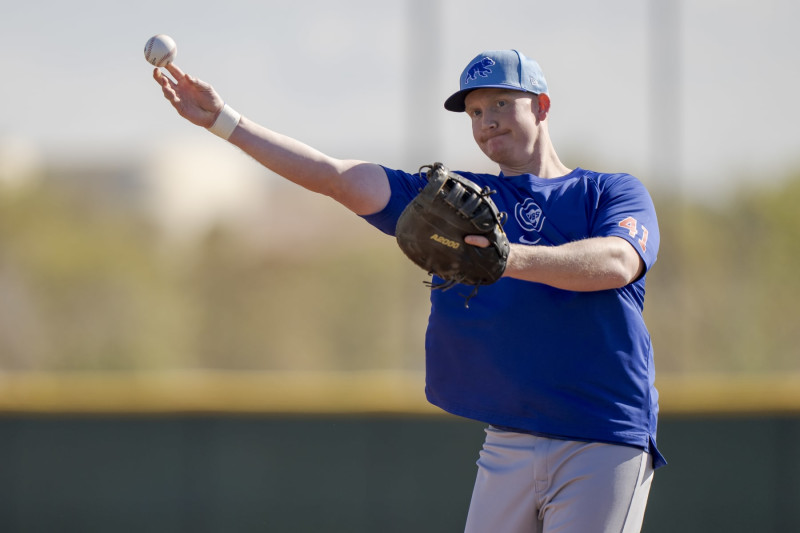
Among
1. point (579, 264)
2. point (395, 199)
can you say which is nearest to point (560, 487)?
point (579, 264)

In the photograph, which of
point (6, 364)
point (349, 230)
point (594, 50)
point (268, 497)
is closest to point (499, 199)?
point (268, 497)

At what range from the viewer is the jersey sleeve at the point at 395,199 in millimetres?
3006

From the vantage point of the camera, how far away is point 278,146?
2895 mm

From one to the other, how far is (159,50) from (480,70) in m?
1.04

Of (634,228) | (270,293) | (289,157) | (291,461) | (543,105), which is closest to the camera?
(634,228)

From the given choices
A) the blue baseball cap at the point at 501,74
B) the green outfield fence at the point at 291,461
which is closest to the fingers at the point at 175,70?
the blue baseball cap at the point at 501,74

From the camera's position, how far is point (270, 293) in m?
14.5

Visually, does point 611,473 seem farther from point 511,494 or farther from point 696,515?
point 696,515

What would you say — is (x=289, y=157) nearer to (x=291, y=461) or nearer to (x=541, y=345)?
(x=541, y=345)

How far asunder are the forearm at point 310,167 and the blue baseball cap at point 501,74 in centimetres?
48

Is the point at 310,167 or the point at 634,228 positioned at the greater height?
the point at 310,167

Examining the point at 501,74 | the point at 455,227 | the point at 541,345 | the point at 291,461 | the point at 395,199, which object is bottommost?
the point at 291,461

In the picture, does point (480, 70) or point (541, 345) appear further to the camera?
point (480, 70)

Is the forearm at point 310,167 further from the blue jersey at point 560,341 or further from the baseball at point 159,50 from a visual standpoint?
the baseball at point 159,50
